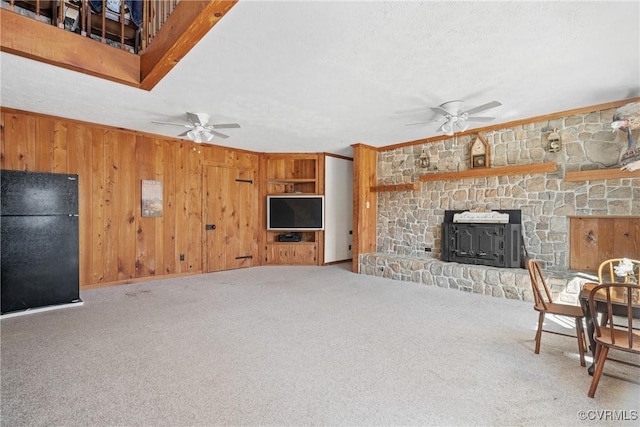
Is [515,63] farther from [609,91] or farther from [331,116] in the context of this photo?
[331,116]

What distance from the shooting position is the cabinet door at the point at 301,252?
6.87 meters

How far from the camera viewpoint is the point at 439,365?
2.33 m

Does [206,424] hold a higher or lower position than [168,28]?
lower

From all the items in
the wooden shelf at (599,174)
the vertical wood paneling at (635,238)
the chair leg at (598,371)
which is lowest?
the chair leg at (598,371)

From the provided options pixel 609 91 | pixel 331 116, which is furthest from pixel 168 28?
pixel 609 91

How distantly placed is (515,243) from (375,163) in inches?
115

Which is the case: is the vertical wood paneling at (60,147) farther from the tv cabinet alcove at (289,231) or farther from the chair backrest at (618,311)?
the chair backrest at (618,311)

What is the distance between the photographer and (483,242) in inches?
186

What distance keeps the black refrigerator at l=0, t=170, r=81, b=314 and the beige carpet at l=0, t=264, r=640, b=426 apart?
29 centimetres

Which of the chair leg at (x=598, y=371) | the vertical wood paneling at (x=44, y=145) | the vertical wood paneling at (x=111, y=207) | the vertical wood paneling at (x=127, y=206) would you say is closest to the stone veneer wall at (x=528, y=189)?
the chair leg at (x=598, y=371)

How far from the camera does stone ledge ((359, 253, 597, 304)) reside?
12.2 ft

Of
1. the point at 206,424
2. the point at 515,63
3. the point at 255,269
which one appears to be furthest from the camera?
the point at 255,269

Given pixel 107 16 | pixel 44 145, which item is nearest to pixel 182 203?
pixel 44 145

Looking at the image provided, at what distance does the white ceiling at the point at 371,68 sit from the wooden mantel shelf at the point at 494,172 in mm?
712
